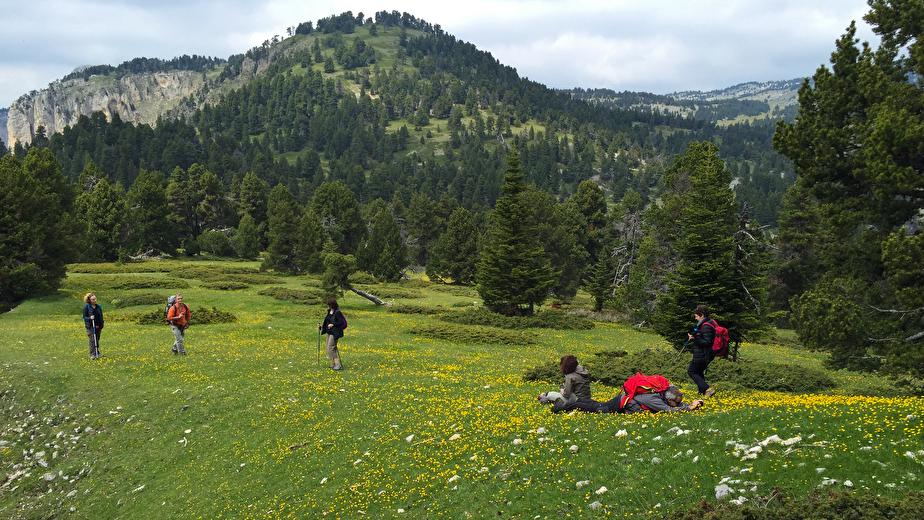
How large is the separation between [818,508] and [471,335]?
93.7 ft

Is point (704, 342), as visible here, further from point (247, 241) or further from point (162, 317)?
point (247, 241)

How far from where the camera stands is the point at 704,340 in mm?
13430

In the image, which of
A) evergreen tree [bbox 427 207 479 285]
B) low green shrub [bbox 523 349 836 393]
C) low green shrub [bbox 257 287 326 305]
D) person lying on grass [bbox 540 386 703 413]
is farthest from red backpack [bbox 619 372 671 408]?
evergreen tree [bbox 427 207 479 285]

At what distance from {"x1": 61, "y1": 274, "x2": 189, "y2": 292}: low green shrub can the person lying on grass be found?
157 feet

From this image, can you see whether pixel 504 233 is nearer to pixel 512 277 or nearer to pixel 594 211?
Result: pixel 512 277

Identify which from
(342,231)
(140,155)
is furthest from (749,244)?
(140,155)

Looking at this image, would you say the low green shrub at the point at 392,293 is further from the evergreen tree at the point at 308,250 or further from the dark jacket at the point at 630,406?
the dark jacket at the point at 630,406

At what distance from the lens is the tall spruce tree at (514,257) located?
44.0m

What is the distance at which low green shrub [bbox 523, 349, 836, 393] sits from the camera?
59.9ft

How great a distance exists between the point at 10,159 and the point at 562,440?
53.1 m

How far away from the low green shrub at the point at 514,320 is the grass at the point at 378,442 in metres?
16.2

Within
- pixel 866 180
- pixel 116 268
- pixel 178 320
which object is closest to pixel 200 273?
pixel 116 268

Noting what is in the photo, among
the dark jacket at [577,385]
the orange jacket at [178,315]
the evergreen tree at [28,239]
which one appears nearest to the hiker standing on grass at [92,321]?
the orange jacket at [178,315]

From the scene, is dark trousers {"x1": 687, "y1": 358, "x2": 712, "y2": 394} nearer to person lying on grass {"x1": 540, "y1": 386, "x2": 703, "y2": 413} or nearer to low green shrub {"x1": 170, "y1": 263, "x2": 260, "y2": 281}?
person lying on grass {"x1": 540, "y1": 386, "x2": 703, "y2": 413}
